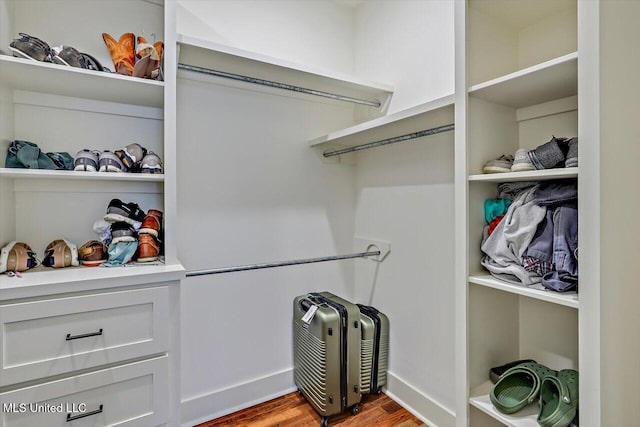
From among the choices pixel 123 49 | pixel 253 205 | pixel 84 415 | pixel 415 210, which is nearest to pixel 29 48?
pixel 123 49

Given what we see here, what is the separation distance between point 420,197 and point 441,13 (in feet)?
3.16

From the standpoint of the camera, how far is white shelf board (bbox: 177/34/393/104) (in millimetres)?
1483

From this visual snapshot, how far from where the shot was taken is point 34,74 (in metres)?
1.24

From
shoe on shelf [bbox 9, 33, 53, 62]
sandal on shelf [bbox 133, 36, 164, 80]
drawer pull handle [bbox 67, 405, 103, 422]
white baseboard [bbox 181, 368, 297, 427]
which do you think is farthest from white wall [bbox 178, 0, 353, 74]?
white baseboard [bbox 181, 368, 297, 427]

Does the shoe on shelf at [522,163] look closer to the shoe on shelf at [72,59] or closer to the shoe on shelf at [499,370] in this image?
the shoe on shelf at [499,370]

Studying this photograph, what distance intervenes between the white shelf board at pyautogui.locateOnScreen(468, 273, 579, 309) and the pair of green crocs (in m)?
0.31

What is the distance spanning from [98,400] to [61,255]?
0.58m

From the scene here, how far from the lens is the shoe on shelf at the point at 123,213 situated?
1.45 m

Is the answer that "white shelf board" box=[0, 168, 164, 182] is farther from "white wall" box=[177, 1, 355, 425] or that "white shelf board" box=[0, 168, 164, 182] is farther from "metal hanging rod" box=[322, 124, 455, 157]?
"metal hanging rod" box=[322, 124, 455, 157]

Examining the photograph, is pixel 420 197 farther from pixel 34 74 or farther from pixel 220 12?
pixel 34 74

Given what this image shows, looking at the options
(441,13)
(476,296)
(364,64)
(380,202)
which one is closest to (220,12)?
(364,64)

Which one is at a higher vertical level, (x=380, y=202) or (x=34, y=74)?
(x=34, y=74)

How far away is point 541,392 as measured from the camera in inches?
43.2

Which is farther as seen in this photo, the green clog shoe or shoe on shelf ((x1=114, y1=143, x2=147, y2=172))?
shoe on shelf ((x1=114, y1=143, x2=147, y2=172))
